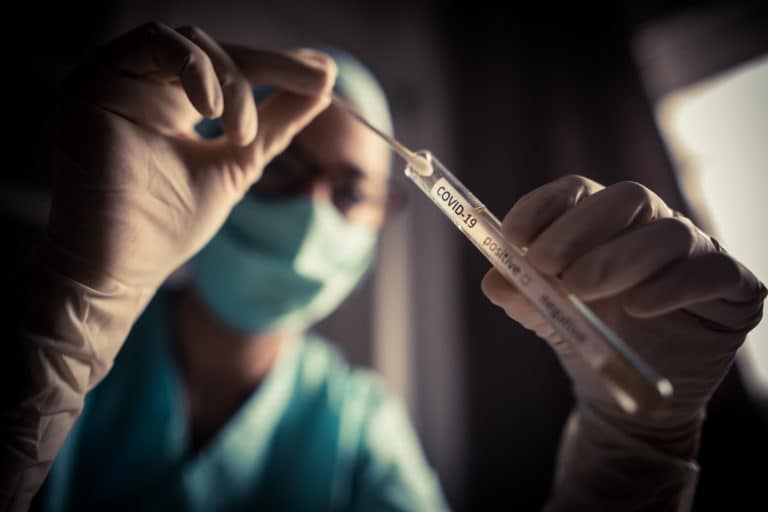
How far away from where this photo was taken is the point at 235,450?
39.2 inches

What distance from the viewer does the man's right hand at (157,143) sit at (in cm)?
49

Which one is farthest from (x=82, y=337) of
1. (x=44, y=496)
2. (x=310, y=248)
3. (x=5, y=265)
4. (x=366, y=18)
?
(x=366, y=18)

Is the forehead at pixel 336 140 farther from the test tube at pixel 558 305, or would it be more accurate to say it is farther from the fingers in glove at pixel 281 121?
the test tube at pixel 558 305

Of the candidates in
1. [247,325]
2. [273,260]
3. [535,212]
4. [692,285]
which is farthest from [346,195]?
[692,285]

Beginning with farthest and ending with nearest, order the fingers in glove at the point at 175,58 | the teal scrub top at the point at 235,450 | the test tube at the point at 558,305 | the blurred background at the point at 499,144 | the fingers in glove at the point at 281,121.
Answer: the blurred background at the point at 499,144
the teal scrub top at the point at 235,450
the fingers in glove at the point at 281,121
the fingers in glove at the point at 175,58
the test tube at the point at 558,305

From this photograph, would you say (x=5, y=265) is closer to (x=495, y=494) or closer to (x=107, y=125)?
(x=107, y=125)

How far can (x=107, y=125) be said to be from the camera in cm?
50

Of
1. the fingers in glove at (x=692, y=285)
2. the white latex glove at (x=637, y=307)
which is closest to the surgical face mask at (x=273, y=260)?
the white latex glove at (x=637, y=307)

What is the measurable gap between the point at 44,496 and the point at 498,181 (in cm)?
166

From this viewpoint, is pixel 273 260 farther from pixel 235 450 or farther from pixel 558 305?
pixel 558 305

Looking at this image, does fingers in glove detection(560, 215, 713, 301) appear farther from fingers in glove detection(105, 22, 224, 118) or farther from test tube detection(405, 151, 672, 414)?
fingers in glove detection(105, 22, 224, 118)

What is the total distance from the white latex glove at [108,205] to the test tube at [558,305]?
0.25m

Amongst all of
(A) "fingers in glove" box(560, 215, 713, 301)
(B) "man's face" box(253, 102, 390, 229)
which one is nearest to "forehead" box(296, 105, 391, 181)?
(B) "man's face" box(253, 102, 390, 229)

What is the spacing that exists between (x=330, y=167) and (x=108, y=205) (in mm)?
631
